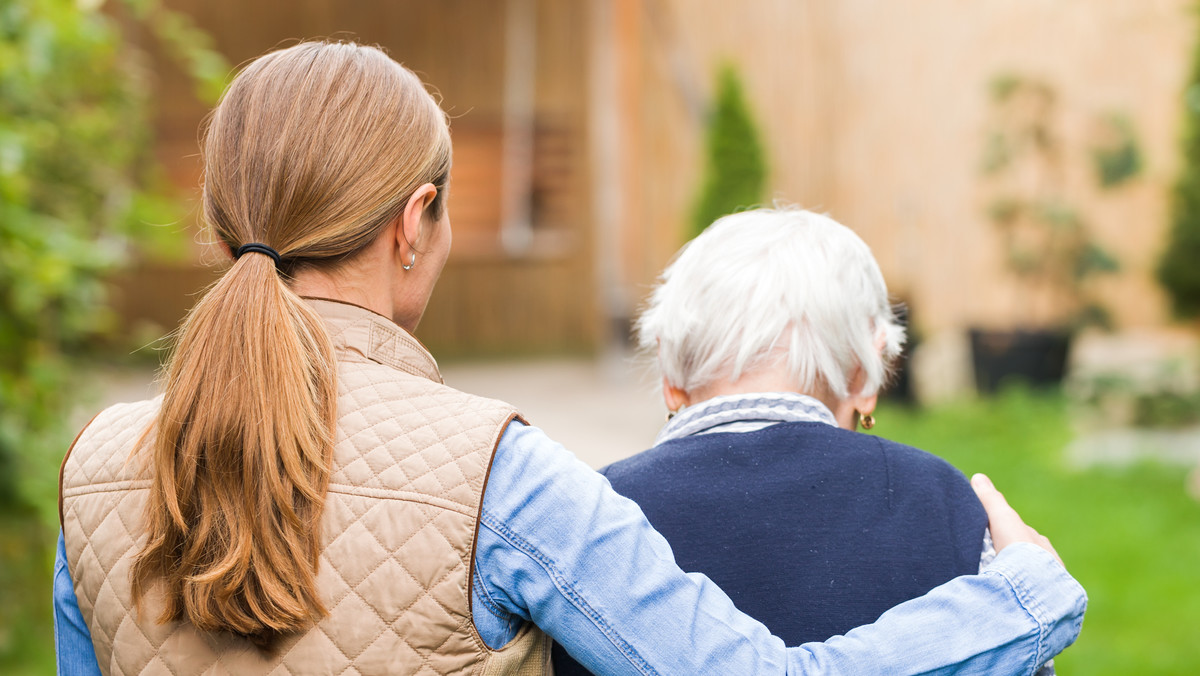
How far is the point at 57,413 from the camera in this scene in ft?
11.0

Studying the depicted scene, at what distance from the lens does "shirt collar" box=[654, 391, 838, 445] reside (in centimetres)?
143

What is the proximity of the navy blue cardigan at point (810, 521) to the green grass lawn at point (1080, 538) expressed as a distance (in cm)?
227

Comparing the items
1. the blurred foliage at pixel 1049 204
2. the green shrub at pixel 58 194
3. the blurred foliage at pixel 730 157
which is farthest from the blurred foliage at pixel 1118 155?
the green shrub at pixel 58 194

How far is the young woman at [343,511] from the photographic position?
1061mm

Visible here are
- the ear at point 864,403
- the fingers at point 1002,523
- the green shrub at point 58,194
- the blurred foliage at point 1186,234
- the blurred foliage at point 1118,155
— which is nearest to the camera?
the fingers at point 1002,523

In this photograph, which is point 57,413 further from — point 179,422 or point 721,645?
point 721,645

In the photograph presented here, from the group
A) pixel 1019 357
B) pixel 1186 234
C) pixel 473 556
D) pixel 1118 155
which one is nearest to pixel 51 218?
pixel 473 556

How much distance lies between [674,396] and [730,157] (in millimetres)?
7289

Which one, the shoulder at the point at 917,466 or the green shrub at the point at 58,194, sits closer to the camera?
the shoulder at the point at 917,466

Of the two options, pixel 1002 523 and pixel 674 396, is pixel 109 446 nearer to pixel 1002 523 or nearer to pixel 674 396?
pixel 674 396

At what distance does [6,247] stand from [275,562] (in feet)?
6.71

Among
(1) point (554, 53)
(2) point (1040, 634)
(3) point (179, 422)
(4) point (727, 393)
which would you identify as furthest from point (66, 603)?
(1) point (554, 53)

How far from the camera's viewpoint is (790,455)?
1389mm

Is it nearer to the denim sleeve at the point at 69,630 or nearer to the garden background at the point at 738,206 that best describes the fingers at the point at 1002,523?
the denim sleeve at the point at 69,630
